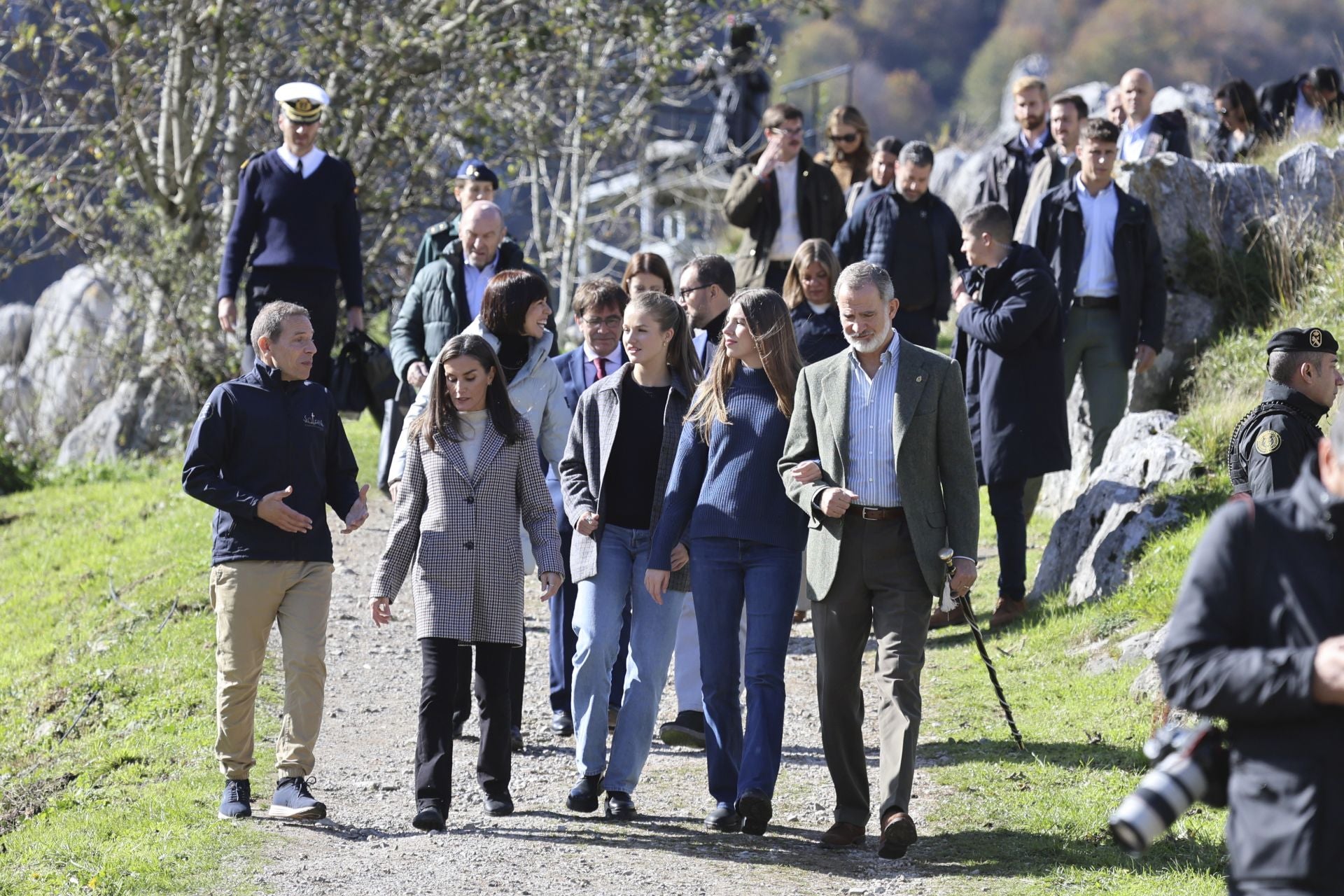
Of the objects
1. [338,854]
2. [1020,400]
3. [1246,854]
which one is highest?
[1020,400]

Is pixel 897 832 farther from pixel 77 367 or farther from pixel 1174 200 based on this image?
pixel 77 367

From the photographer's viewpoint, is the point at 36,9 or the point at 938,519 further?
the point at 36,9

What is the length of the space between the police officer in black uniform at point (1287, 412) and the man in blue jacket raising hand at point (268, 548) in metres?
3.42

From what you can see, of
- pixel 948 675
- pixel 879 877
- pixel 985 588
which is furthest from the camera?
pixel 985 588

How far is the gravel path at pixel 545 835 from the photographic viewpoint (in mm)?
5777

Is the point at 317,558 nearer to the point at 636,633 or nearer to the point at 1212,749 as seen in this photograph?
the point at 636,633

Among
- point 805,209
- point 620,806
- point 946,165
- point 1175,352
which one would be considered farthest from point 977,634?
point 946,165

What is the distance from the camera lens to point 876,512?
20.1 feet

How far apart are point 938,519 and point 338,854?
8.30 ft

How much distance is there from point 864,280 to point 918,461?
697 millimetres

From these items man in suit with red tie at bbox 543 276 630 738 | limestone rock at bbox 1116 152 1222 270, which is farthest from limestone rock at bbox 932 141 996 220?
man in suit with red tie at bbox 543 276 630 738

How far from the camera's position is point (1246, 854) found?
11.2 ft

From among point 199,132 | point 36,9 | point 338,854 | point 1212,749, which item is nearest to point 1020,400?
point 338,854

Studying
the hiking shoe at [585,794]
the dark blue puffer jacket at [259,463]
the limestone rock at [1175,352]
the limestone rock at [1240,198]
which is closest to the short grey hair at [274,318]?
the dark blue puffer jacket at [259,463]
